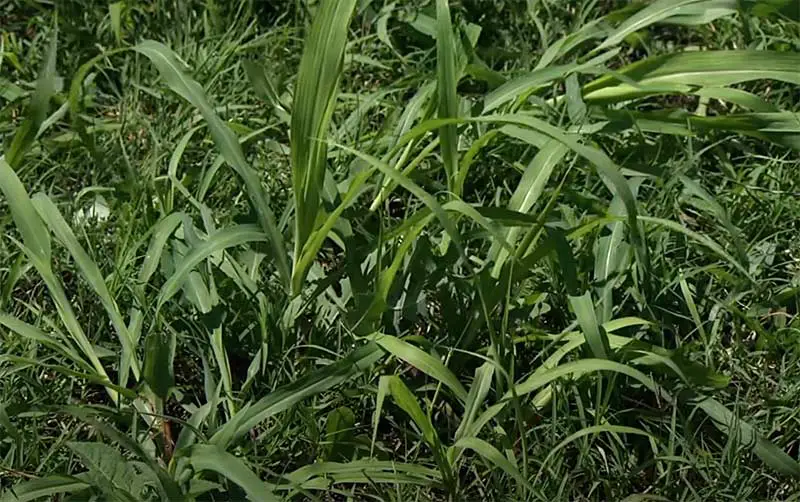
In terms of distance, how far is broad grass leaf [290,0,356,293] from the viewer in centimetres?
212

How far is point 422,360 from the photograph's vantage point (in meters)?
2.00

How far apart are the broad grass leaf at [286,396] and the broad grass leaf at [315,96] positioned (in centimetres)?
28

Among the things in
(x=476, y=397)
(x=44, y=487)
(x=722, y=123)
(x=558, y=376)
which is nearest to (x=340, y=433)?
(x=476, y=397)

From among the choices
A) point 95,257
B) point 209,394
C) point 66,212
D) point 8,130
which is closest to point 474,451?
point 209,394

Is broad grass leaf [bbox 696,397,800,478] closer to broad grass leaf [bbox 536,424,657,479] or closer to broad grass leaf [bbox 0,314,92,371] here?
broad grass leaf [bbox 536,424,657,479]

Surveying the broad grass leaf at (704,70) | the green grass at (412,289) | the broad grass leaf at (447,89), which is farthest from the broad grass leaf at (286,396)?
the broad grass leaf at (704,70)

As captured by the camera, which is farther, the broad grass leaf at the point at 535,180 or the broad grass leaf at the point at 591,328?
the broad grass leaf at the point at 535,180

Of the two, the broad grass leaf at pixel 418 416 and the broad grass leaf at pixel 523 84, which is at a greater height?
the broad grass leaf at pixel 523 84

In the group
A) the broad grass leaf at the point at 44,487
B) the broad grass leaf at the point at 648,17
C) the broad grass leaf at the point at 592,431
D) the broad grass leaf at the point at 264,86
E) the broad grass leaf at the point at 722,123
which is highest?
the broad grass leaf at the point at 648,17

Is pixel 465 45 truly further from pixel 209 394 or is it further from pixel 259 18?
pixel 209 394

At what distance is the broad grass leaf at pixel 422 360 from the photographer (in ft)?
6.55

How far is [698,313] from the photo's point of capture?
2.28m

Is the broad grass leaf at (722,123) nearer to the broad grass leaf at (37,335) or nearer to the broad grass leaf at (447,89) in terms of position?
the broad grass leaf at (447,89)

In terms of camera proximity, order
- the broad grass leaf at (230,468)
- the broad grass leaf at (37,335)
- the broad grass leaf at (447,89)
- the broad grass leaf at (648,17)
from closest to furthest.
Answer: the broad grass leaf at (230,468) → the broad grass leaf at (37,335) → the broad grass leaf at (447,89) → the broad grass leaf at (648,17)
